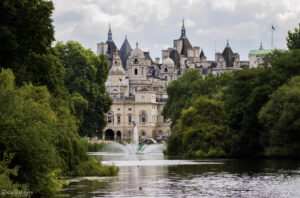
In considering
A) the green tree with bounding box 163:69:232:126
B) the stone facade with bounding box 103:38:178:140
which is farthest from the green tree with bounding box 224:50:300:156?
the stone facade with bounding box 103:38:178:140

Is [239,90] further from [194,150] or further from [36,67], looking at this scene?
[36,67]

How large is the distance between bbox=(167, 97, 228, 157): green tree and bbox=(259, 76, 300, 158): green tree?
22.4ft

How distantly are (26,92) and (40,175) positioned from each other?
4875 millimetres

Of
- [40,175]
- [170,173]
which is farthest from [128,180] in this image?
[40,175]

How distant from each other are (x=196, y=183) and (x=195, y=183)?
54mm

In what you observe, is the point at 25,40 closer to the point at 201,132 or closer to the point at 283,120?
the point at 283,120

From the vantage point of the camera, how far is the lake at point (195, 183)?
2890 cm

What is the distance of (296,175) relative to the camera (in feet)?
123

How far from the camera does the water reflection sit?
28.9 meters

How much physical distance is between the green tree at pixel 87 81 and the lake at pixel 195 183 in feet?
101

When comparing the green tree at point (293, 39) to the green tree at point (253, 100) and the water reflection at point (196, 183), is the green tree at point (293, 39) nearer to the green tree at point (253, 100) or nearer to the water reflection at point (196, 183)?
the green tree at point (253, 100)

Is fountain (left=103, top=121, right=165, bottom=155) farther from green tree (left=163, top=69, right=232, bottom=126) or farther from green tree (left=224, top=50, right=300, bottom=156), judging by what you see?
green tree (left=224, top=50, right=300, bottom=156)

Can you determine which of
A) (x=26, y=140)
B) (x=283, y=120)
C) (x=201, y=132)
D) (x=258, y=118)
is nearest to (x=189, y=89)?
(x=201, y=132)

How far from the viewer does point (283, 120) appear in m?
51.3
